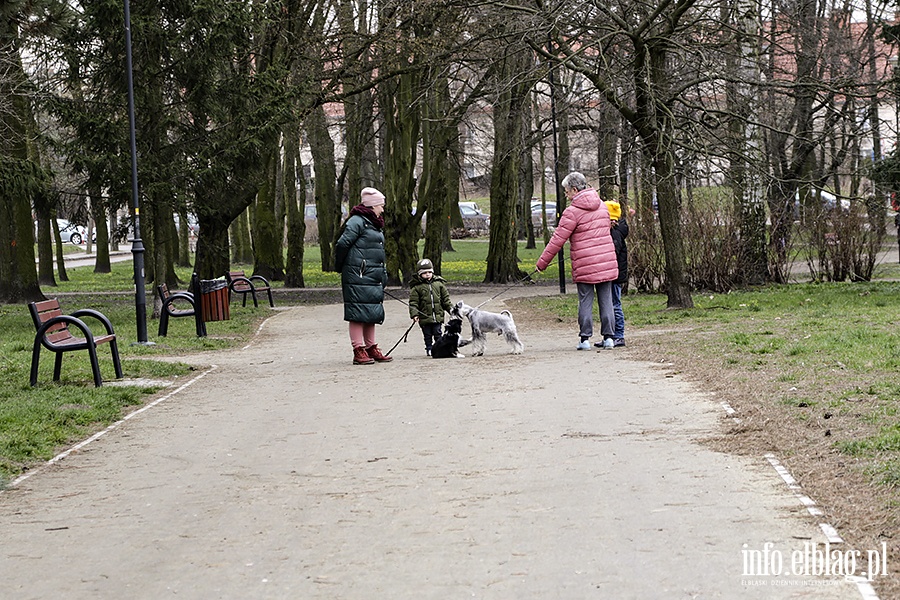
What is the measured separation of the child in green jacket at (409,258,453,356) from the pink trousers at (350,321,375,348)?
599 millimetres

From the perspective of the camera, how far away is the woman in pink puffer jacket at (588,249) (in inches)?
580

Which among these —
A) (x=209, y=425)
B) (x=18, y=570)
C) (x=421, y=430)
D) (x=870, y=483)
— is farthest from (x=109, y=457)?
(x=870, y=483)

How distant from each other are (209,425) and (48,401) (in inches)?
83.6

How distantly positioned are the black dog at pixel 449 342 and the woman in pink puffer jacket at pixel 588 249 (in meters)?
1.29

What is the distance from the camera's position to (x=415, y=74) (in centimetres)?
3219

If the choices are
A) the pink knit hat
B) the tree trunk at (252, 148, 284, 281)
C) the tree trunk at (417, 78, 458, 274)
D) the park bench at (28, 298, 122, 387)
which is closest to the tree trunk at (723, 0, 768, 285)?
the tree trunk at (417, 78, 458, 274)

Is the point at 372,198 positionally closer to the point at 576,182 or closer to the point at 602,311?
the point at 576,182

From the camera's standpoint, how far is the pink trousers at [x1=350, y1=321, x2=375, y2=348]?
47.3ft

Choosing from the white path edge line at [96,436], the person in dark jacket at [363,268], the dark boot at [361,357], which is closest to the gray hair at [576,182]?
the person in dark jacket at [363,268]

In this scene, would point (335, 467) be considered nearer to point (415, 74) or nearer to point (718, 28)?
point (718, 28)

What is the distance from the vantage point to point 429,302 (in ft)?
48.9

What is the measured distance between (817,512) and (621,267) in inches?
466

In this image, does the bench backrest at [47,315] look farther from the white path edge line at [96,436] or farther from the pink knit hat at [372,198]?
the pink knit hat at [372,198]

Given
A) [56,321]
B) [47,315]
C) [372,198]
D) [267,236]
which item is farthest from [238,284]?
[56,321]
